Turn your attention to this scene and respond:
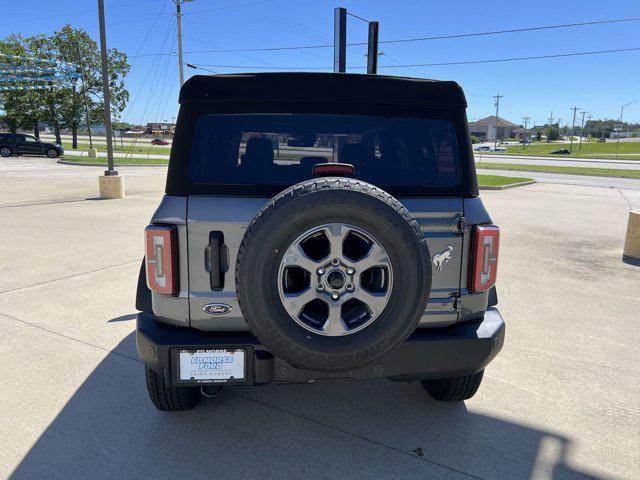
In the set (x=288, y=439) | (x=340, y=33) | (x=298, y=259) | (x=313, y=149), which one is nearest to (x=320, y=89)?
(x=313, y=149)

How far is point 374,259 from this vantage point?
2.31 m

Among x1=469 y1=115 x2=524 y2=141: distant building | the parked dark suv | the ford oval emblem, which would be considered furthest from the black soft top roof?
x1=469 y1=115 x2=524 y2=141: distant building

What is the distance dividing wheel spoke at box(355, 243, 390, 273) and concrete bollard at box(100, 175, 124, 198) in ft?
40.2

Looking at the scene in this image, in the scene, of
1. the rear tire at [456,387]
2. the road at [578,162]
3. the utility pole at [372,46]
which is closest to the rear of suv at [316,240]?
the rear tire at [456,387]

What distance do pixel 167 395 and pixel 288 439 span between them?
0.77 m

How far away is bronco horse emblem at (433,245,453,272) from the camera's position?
2715mm

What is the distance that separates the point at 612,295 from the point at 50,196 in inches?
518

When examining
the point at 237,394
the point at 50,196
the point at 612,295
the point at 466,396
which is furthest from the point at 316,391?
the point at 50,196

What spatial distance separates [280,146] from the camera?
3.01 m

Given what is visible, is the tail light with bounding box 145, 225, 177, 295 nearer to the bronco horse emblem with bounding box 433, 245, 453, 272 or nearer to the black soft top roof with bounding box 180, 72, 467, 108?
the black soft top roof with bounding box 180, 72, 467, 108

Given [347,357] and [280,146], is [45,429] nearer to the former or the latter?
[347,357]

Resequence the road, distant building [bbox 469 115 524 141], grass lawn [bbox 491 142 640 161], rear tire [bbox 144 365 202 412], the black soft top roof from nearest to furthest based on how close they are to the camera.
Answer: the black soft top roof, rear tire [bbox 144 365 202 412], the road, grass lawn [bbox 491 142 640 161], distant building [bbox 469 115 524 141]

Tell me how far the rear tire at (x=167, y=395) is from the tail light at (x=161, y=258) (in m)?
0.68

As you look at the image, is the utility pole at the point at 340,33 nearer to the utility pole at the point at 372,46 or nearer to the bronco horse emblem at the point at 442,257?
the utility pole at the point at 372,46
